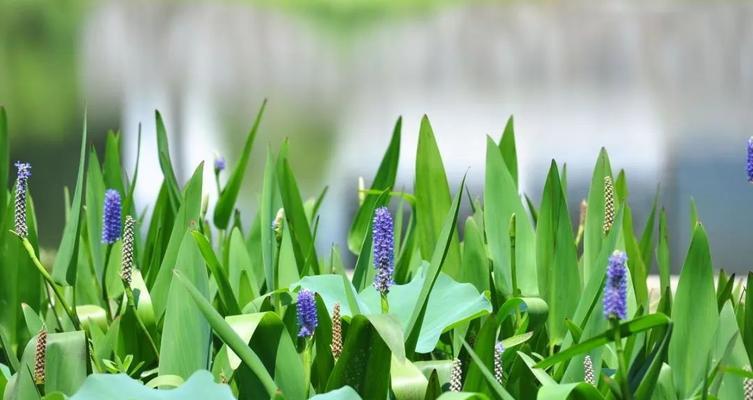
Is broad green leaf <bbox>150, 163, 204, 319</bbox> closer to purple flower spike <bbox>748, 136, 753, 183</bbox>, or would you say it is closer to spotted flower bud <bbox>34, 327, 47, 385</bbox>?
spotted flower bud <bbox>34, 327, 47, 385</bbox>

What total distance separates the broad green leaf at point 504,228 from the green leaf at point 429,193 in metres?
0.06

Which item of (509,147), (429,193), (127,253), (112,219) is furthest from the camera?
(509,147)

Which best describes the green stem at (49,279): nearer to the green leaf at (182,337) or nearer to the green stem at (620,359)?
the green leaf at (182,337)

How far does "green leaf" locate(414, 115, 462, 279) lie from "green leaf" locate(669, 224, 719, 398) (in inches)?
10.3

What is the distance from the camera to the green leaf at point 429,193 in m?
0.93

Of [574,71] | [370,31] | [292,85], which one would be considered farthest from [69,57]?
[574,71]

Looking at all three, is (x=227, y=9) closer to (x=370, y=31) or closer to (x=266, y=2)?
(x=266, y=2)

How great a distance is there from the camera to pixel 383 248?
67 cm

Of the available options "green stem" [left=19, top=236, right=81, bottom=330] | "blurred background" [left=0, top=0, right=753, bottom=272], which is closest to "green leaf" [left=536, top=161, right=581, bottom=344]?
"green stem" [left=19, top=236, right=81, bottom=330]

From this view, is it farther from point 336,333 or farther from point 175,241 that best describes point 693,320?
point 175,241

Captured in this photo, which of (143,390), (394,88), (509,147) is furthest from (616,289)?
(394,88)

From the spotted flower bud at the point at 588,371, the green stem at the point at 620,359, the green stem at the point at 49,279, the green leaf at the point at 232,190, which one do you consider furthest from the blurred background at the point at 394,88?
the green stem at the point at 620,359

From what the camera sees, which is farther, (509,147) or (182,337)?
(509,147)

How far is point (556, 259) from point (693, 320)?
13 centimetres
